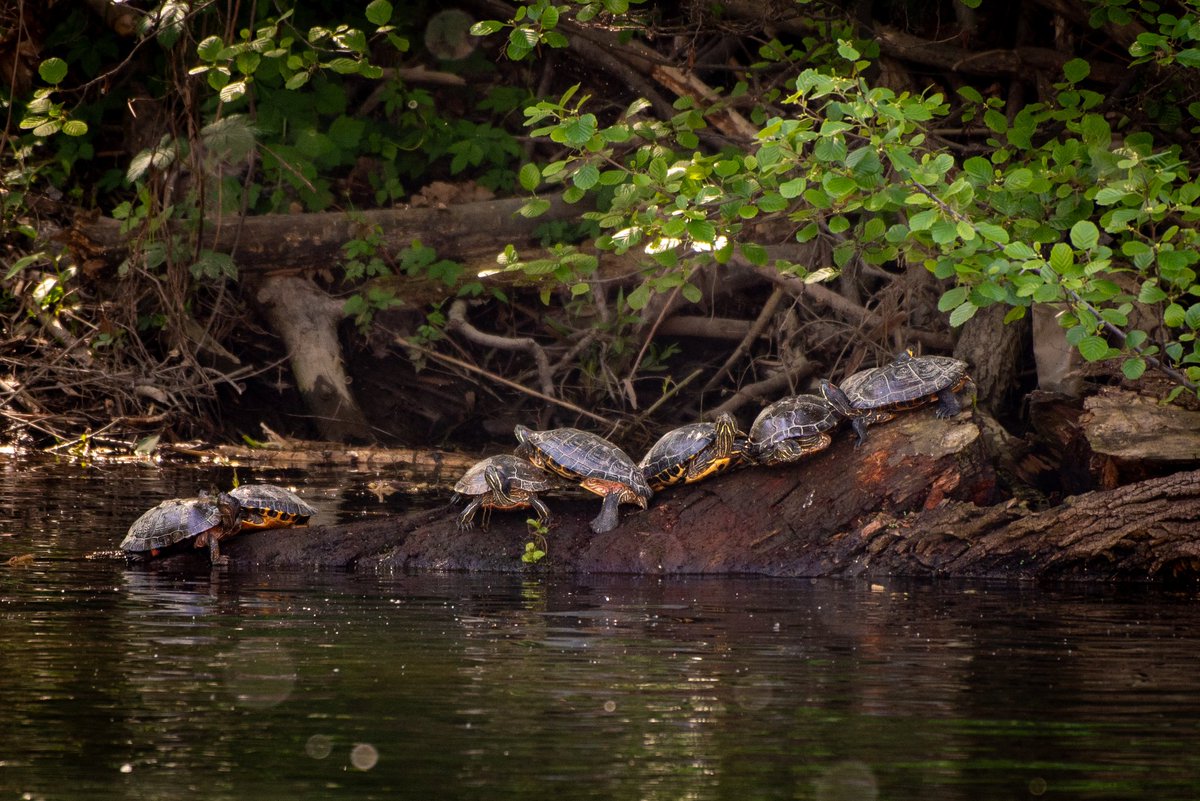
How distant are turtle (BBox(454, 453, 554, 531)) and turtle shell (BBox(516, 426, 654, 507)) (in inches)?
4.3

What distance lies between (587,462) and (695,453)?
0.63 meters

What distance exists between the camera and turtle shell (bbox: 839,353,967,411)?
779 centimetres

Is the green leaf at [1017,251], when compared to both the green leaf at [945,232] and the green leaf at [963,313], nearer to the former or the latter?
the green leaf at [945,232]

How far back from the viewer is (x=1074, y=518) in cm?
725

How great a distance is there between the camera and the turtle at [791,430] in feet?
25.0

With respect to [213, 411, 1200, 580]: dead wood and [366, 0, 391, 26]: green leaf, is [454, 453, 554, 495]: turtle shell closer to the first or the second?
[213, 411, 1200, 580]: dead wood

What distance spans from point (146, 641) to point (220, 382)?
8.11 meters

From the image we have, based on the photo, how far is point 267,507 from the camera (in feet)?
26.3

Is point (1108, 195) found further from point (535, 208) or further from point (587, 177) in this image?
point (535, 208)

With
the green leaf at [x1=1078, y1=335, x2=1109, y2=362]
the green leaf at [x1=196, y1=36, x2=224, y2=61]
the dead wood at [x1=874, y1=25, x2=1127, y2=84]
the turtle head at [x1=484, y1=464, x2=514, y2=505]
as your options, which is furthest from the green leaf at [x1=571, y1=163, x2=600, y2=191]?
the dead wood at [x1=874, y1=25, x2=1127, y2=84]

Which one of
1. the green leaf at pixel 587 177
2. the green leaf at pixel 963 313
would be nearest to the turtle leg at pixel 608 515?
the green leaf at pixel 587 177

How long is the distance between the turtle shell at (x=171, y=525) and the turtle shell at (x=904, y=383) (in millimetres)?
3790

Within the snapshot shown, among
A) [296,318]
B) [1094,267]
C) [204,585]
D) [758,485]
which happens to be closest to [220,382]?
[296,318]

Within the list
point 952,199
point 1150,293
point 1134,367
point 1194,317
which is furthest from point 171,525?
point 1194,317
